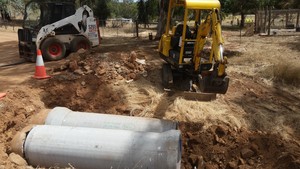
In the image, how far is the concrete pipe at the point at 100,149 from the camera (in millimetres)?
5012

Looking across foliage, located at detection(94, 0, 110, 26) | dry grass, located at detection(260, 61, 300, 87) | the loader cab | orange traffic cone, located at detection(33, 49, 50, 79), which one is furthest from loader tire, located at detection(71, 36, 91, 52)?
foliage, located at detection(94, 0, 110, 26)

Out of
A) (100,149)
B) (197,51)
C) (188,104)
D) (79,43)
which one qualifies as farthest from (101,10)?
(100,149)

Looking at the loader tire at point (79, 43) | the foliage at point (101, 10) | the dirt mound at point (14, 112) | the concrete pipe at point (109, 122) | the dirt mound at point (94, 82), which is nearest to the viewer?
the dirt mound at point (14, 112)

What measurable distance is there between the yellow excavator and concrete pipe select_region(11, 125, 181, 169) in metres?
2.05

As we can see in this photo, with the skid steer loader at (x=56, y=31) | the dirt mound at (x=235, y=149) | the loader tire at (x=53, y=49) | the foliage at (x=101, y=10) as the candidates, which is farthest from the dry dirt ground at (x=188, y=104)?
the foliage at (x=101, y=10)

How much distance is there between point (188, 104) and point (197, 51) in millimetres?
1302

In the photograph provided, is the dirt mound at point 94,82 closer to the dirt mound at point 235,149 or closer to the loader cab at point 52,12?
the dirt mound at point 235,149

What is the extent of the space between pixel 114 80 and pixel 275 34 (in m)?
16.0

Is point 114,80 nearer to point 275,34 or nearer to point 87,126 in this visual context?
point 87,126

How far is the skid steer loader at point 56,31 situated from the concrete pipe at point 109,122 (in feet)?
22.7

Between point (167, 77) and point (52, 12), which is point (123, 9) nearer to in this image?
point (52, 12)

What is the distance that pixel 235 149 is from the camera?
630 centimetres

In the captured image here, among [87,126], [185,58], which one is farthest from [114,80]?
[87,126]

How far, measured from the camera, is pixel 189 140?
6.59 m
